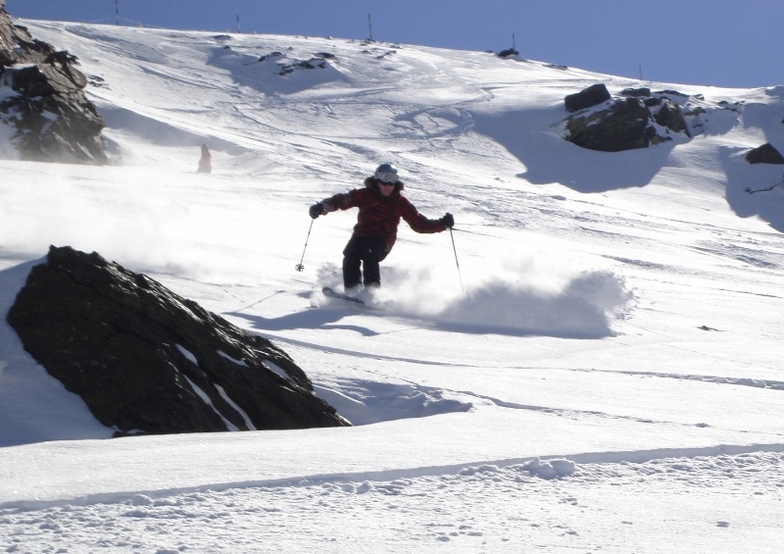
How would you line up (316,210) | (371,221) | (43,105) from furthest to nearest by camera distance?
(43,105) → (371,221) → (316,210)

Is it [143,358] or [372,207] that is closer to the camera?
[143,358]

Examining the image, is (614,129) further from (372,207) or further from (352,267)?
(352,267)

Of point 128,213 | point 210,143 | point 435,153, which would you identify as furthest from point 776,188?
point 128,213

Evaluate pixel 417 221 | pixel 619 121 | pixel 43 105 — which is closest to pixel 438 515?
pixel 417 221

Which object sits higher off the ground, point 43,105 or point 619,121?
point 619,121

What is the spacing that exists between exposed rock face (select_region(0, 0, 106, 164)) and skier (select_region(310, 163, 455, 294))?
13708mm

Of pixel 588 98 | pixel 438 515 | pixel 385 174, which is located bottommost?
pixel 438 515

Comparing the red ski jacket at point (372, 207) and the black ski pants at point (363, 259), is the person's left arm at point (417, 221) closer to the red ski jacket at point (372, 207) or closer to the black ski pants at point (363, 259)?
the red ski jacket at point (372, 207)

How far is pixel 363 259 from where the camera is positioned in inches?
343

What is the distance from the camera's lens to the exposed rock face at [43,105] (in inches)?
806

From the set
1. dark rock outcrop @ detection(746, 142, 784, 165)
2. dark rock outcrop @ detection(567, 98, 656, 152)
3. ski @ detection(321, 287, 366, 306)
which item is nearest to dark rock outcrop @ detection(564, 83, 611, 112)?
dark rock outcrop @ detection(567, 98, 656, 152)

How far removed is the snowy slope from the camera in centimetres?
271

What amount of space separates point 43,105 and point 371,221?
15.3 metres

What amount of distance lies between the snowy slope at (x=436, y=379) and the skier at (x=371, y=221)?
16.1 inches
